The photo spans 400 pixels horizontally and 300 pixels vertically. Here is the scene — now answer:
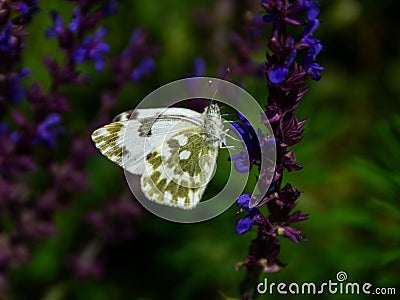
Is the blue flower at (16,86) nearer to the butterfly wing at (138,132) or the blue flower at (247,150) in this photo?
the butterfly wing at (138,132)

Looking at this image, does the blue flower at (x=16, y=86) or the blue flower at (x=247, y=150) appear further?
the blue flower at (x=16, y=86)

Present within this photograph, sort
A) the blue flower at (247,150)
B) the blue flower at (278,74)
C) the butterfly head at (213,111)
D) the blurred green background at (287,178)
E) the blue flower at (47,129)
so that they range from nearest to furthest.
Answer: the blue flower at (278,74), the blue flower at (247,150), the butterfly head at (213,111), the blue flower at (47,129), the blurred green background at (287,178)

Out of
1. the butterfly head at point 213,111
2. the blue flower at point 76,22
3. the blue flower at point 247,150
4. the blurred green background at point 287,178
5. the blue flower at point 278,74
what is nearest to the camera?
the blue flower at point 278,74

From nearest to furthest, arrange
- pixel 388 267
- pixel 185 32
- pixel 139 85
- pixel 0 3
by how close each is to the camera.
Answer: pixel 0 3 → pixel 388 267 → pixel 139 85 → pixel 185 32

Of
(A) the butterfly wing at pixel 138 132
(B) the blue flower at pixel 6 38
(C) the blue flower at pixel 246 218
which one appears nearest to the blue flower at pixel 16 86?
(B) the blue flower at pixel 6 38

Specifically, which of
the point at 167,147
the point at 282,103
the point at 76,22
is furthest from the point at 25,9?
the point at 282,103

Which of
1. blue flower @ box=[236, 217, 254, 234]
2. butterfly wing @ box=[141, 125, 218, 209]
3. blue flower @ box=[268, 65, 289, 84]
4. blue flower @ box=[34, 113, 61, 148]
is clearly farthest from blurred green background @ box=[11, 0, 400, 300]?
blue flower @ box=[268, 65, 289, 84]

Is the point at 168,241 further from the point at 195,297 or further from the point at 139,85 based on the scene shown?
the point at 139,85

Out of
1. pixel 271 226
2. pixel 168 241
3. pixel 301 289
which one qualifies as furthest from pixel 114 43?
pixel 271 226
